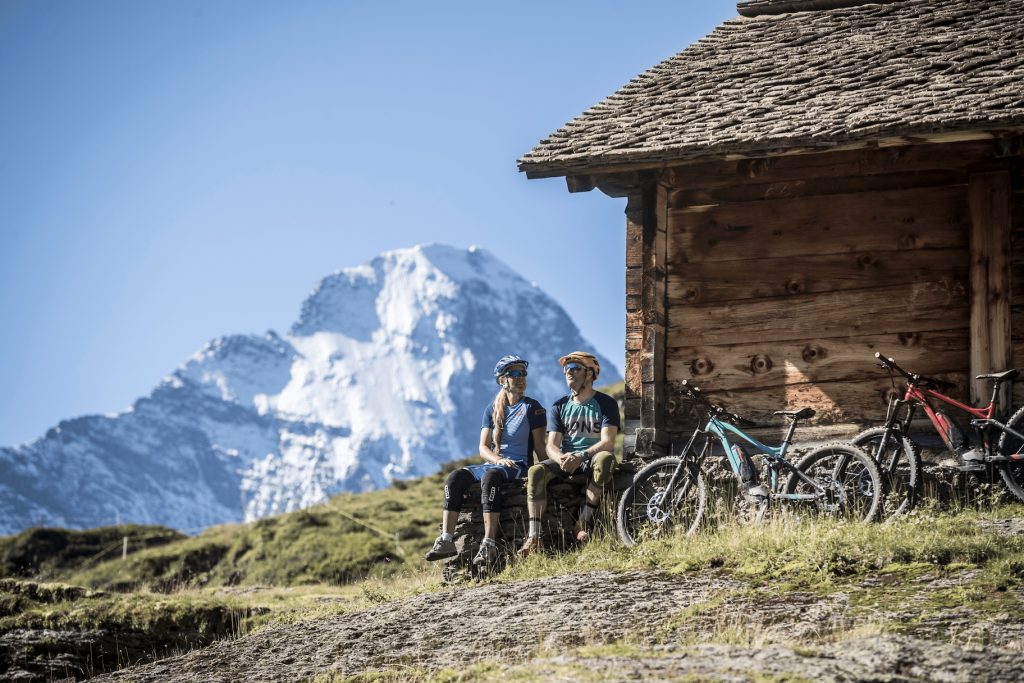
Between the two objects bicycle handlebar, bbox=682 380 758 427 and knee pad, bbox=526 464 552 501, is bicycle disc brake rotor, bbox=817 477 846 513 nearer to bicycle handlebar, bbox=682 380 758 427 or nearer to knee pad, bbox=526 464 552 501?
bicycle handlebar, bbox=682 380 758 427

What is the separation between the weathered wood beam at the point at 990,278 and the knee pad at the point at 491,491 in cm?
429

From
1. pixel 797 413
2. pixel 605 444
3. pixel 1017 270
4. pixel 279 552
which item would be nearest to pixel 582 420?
pixel 605 444

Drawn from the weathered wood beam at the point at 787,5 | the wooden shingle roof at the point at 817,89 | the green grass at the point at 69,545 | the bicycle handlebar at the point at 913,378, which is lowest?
the green grass at the point at 69,545

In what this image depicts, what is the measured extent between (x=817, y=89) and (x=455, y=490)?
5117mm

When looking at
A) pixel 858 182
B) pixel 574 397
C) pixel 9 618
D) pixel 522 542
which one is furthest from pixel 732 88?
pixel 9 618

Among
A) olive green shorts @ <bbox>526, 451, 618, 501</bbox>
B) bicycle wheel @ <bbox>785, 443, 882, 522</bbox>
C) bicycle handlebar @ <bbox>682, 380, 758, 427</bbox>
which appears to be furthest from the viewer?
bicycle handlebar @ <bbox>682, 380, 758, 427</bbox>

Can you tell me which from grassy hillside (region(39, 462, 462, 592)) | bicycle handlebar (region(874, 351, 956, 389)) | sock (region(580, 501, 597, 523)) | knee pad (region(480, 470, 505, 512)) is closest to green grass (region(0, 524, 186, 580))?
grassy hillside (region(39, 462, 462, 592))

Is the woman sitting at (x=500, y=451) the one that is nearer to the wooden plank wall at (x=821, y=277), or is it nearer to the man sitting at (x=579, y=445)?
the man sitting at (x=579, y=445)

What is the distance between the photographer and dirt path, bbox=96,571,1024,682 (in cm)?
709

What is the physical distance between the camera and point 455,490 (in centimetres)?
1171

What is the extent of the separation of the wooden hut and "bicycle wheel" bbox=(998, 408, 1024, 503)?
70 centimetres

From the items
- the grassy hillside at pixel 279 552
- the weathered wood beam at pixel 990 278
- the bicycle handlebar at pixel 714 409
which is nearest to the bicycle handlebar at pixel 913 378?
the weathered wood beam at pixel 990 278

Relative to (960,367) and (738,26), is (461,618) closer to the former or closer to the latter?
(960,367)

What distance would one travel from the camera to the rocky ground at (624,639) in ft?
23.4
